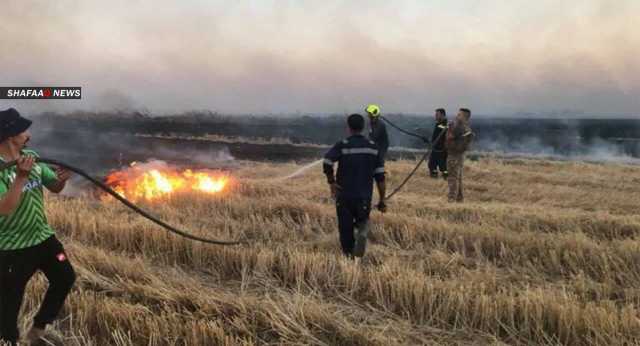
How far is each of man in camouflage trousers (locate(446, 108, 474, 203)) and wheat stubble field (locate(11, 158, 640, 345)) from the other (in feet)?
4.33

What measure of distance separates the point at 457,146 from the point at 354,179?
5.41 meters

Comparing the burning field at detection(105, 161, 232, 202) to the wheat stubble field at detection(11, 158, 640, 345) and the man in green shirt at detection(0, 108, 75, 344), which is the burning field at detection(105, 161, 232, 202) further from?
the man in green shirt at detection(0, 108, 75, 344)

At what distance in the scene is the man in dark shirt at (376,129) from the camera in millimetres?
9547

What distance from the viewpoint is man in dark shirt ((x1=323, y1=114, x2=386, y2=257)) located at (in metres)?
6.14

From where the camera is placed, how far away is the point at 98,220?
24.8 feet

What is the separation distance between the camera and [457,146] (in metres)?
11.0

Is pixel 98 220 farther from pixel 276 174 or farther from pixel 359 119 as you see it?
pixel 276 174

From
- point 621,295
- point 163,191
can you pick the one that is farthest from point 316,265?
point 163,191

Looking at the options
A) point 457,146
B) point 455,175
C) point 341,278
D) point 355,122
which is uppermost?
point 355,122

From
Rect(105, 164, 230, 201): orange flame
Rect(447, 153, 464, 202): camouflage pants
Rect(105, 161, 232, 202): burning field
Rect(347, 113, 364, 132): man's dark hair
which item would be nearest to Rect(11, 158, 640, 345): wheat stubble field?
Rect(105, 161, 232, 202): burning field

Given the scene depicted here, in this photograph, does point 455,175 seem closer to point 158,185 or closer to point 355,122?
→ point 355,122

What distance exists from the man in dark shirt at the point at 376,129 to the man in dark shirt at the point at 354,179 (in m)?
3.26

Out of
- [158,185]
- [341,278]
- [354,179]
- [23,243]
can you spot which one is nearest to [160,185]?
[158,185]

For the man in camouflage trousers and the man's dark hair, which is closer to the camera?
the man's dark hair
